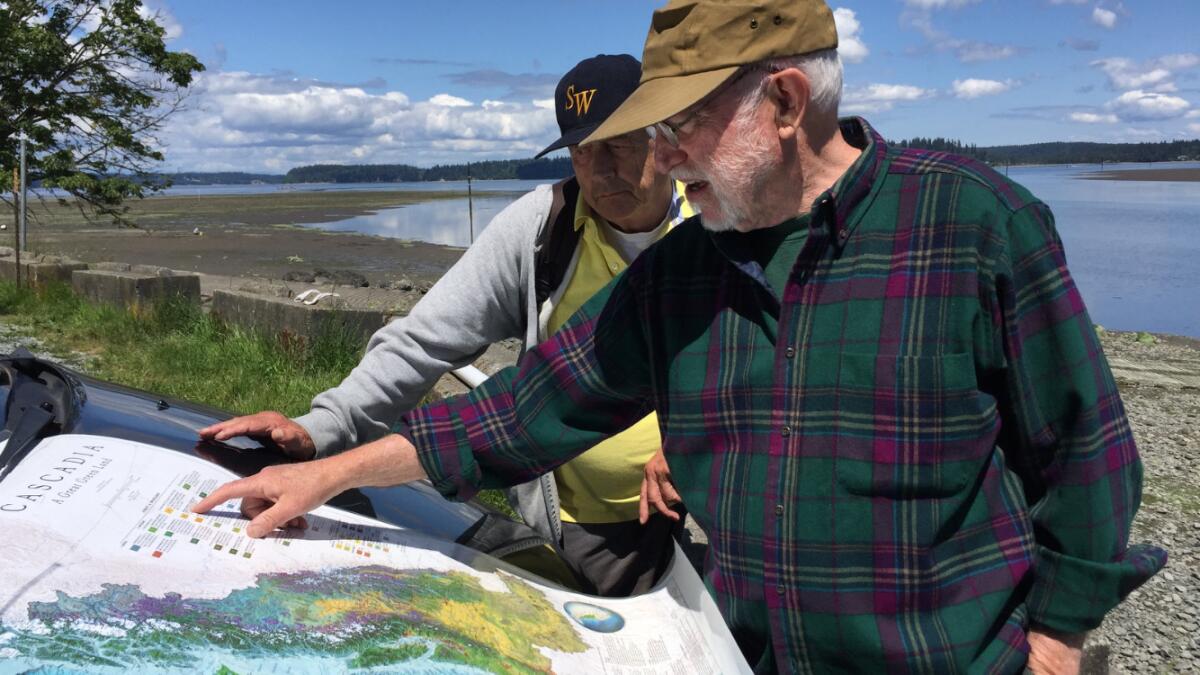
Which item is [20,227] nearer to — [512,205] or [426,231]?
[512,205]

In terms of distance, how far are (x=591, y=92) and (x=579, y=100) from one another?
37mm

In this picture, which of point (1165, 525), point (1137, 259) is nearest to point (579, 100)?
point (1165, 525)

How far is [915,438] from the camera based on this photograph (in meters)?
1.55

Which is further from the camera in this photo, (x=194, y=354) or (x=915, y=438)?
(x=194, y=354)

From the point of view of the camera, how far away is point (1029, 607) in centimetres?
163

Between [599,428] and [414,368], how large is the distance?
0.68 metres

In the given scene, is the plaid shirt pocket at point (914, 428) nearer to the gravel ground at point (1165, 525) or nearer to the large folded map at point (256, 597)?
the large folded map at point (256, 597)

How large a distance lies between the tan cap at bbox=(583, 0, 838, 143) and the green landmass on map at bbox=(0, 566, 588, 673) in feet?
2.80

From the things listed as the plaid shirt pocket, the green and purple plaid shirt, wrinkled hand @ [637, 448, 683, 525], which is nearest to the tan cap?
the green and purple plaid shirt

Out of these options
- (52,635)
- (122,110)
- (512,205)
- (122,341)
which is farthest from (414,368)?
(122,110)

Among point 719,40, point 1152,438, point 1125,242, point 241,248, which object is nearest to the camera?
point 719,40

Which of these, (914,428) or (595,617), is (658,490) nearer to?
(595,617)

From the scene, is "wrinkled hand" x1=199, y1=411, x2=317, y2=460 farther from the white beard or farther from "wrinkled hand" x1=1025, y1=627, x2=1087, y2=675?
"wrinkled hand" x1=1025, y1=627, x2=1087, y2=675

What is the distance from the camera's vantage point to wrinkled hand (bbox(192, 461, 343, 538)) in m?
1.83
